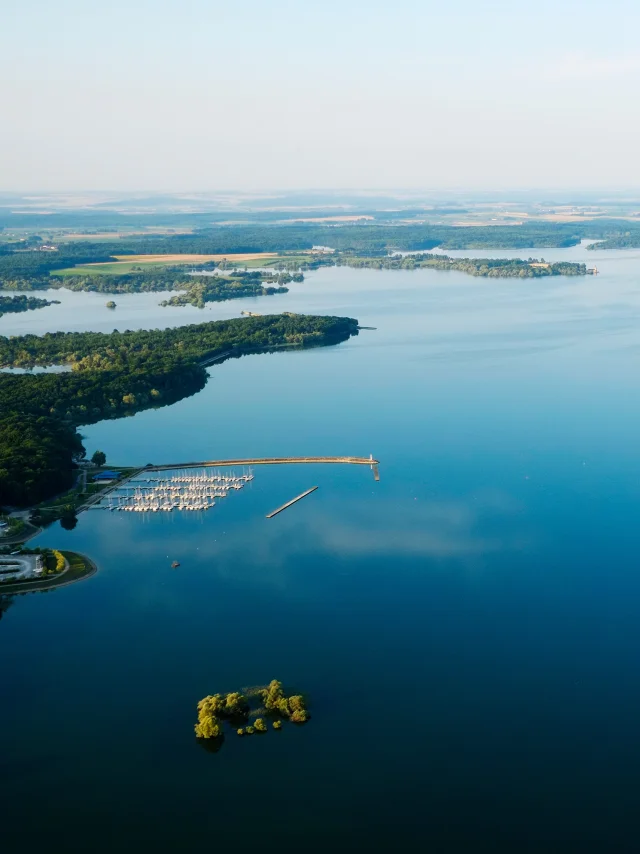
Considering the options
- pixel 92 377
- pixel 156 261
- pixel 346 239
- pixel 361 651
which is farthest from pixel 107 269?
pixel 361 651

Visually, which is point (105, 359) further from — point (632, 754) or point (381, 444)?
point (632, 754)

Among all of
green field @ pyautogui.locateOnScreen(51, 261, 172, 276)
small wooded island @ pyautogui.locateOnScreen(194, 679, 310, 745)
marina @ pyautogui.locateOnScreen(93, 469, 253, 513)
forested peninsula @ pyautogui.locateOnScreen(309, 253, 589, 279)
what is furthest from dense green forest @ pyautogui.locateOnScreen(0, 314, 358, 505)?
green field @ pyautogui.locateOnScreen(51, 261, 172, 276)

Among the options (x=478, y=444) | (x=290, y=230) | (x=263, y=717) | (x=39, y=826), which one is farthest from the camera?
(x=290, y=230)

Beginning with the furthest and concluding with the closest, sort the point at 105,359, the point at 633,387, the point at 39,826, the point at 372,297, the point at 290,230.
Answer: the point at 290,230 < the point at 372,297 < the point at 105,359 < the point at 633,387 < the point at 39,826

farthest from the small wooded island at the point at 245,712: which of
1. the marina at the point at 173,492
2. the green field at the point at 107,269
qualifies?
the green field at the point at 107,269

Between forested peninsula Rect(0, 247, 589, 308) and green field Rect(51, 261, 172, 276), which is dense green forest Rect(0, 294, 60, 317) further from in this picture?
green field Rect(51, 261, 172, 276)

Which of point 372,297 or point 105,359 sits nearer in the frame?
point 105,359

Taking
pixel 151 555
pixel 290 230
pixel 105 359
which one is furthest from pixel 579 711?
pixel 290 230
